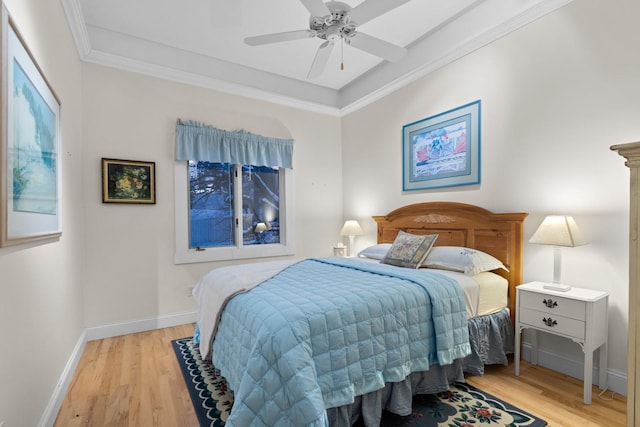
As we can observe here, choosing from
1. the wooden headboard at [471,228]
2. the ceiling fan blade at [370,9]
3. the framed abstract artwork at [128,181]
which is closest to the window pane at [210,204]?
the framed abstract artwork at [128,181]

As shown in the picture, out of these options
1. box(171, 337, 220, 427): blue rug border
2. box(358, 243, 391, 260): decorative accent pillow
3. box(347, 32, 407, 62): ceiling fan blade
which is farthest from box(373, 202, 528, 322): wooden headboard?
box(171, 337, 220, 427): blue rug border

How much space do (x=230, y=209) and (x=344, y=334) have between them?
2.79 metres

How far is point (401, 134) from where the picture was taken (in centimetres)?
384

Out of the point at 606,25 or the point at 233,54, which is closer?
the point at 606,25

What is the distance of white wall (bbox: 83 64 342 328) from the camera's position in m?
3.14

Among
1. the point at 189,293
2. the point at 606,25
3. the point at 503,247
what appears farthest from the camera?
the point at 189,293

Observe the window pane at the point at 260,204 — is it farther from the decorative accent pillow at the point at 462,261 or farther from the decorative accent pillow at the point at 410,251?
the decorative accent pillow at the point at 462,261

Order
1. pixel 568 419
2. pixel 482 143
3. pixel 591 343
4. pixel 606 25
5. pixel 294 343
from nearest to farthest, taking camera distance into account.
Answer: pixel 294 343
pixel 568 419
pixel 591 343
pixel 606 25
pixel 482 143

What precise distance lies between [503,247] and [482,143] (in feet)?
3.19

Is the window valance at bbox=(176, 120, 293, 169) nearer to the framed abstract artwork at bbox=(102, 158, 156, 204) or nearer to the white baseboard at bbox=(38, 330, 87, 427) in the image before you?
the framed abstract artwork at bbox=(102, 158, 156, 204)

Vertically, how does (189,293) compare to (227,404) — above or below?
above

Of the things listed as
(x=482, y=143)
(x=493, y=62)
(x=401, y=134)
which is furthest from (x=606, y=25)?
(x=401, y=134)

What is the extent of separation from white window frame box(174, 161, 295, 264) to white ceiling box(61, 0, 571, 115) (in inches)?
43.9

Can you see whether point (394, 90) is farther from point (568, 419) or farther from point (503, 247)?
point (568, 419)
